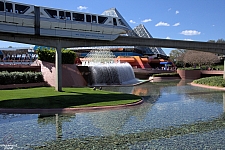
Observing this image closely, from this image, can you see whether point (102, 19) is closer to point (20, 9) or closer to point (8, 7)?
point (20, 9)

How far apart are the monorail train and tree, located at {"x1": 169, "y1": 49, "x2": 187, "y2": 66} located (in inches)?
2629

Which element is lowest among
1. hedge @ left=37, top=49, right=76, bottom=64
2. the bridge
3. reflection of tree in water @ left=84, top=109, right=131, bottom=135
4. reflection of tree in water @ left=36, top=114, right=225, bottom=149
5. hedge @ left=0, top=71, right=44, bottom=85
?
reflection of tree in water @ left=36, top=114, right=225, bottom=149

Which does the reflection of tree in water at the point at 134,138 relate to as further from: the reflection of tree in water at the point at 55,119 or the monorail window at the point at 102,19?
the monorail window at the point at 102,19

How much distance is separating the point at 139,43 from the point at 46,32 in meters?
12.1

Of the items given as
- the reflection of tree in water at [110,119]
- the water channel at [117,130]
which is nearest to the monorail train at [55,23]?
the water channel at [117,130]

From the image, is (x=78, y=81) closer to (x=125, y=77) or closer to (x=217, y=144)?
(x=125, y=77)

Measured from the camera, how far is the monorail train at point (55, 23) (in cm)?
2088

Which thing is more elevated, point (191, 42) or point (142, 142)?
point (191, 42)

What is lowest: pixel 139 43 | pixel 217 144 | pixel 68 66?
pixel 217 144

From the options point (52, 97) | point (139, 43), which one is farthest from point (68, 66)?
point (52, 97)

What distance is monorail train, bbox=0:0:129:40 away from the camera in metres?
20.9

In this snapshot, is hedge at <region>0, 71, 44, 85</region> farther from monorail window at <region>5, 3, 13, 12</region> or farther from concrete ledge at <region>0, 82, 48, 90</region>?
monorail window at <region>5, 3, 13, 12</region>

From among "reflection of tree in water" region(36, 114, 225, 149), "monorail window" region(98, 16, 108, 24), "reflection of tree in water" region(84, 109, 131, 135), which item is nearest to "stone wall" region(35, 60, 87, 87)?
"monorail window" region(98, 16, 108, 24)

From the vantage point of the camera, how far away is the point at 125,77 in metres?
43.3
